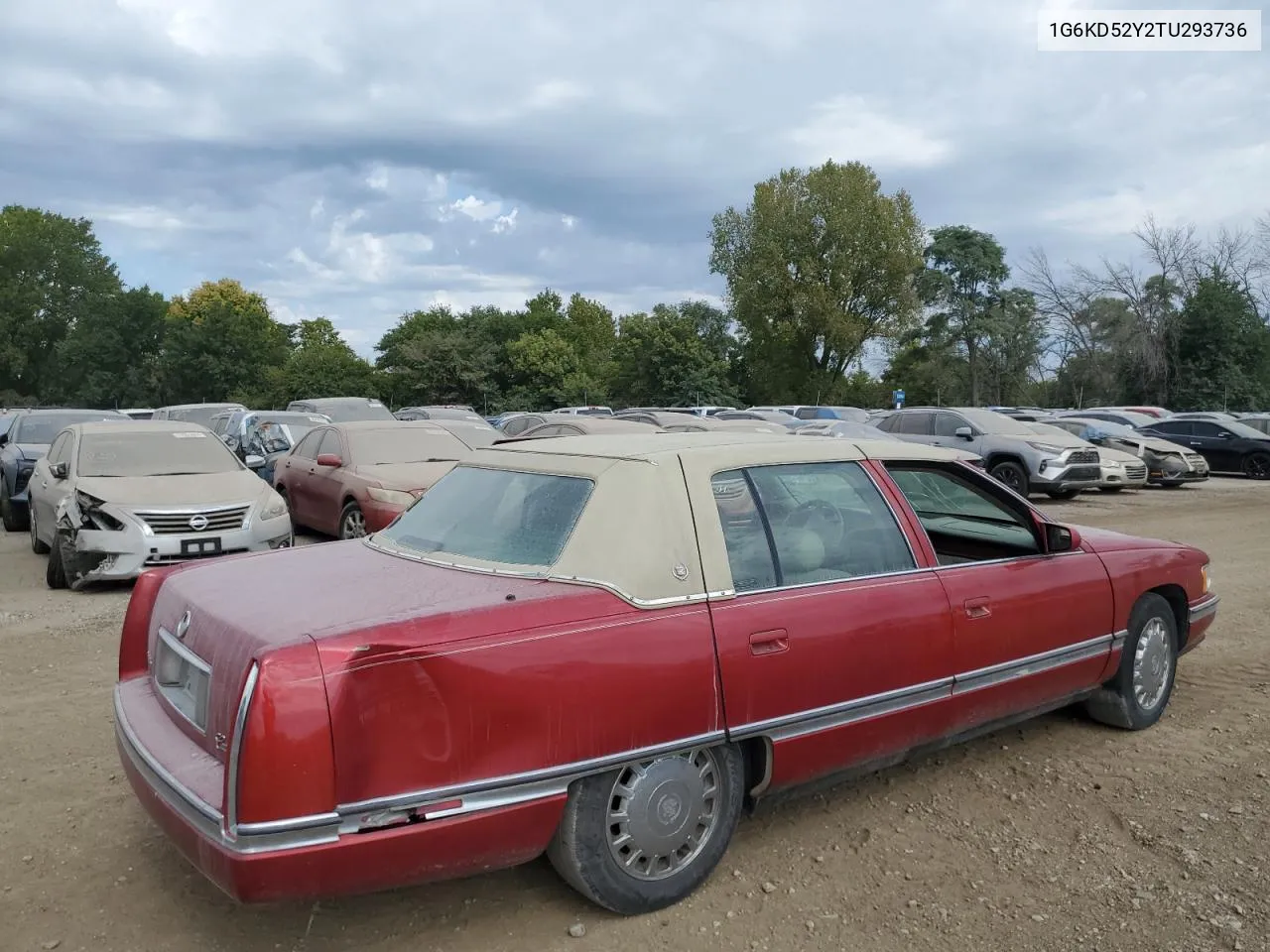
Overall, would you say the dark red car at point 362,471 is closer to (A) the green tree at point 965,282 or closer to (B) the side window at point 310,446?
(B) the side window at point 310,446

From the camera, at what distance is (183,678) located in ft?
10.2

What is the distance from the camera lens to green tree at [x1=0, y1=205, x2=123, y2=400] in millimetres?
71312

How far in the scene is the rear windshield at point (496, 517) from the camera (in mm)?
3289

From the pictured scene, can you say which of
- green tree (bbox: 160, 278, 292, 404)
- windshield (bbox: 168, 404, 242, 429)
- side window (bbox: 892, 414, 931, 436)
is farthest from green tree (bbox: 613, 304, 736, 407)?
side window (bbox: 892, 414, 931, 436)

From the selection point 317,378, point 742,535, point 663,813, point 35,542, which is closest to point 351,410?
point 35,542

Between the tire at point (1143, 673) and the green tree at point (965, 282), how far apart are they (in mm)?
54230

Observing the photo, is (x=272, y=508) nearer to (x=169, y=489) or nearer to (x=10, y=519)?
(x=169, y=489)

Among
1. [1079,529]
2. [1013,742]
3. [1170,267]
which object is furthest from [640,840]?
[1170,267]

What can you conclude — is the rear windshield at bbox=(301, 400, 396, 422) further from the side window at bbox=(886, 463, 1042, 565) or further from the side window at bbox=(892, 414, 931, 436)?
the side window at bbox=(886, 463, 1042, 565)

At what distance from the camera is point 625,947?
2.91 meters

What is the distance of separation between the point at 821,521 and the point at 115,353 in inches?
2996

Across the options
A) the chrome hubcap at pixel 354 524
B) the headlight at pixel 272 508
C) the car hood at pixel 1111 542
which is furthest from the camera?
the chrome hubcap at pixel 354 524

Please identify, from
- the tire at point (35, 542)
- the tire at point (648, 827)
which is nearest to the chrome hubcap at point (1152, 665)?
the tire at point (648, 827)

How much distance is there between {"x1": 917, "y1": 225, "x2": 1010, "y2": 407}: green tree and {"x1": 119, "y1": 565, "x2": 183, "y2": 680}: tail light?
2240 inches
